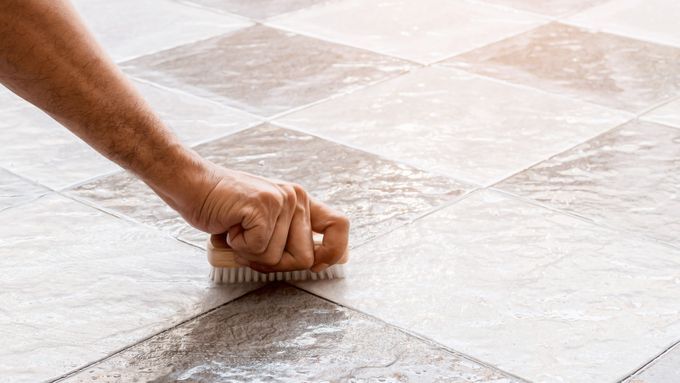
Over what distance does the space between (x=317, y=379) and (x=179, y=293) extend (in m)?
0.26

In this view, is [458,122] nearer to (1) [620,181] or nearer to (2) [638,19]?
(1) [620,181]

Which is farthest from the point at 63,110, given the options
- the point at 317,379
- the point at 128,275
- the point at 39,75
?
the point at 317,379

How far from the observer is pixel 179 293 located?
55.5 inches

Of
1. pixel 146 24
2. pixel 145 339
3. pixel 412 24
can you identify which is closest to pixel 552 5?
pixel 412 24

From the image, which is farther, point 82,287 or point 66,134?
point 66,134

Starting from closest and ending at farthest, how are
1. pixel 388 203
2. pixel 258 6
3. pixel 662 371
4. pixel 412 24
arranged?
pixel 662 371, pixel 388 203, pixel 412 24, pixel 258 6

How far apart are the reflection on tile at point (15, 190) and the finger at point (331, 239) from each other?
1.60 feet

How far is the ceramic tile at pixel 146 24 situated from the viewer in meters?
2.37

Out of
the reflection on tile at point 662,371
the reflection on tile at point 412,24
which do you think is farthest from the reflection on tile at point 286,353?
the reflection on tile at point 412,24

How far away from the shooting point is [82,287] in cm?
142

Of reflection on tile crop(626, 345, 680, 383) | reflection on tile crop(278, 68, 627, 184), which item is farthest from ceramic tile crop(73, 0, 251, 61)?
reflection on tile crop(626, 345, 680, 383)

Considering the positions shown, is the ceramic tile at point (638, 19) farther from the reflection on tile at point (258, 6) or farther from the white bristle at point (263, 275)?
the white bristle at point (263, 275)

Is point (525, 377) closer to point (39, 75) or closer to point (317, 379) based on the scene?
point (317, 379)

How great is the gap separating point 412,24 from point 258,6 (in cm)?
37
